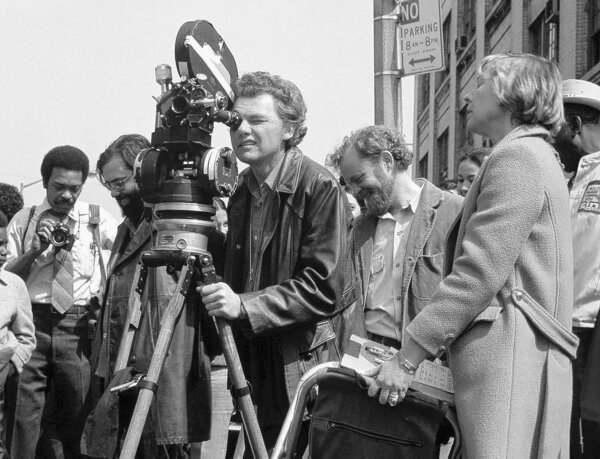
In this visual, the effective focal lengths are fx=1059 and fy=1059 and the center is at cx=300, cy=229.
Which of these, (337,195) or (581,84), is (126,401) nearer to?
(337,195)

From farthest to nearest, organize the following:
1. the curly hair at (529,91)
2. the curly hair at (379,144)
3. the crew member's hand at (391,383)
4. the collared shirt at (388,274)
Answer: the curly hair at (379,144), the collared shirt at (388,274), the curly hair at (529,91), the crew member's hand at (391,383)

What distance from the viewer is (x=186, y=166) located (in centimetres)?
395

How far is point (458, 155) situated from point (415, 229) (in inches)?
783

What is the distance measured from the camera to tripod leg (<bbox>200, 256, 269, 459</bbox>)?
363cm

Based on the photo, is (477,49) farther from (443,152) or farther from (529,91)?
(529,91)

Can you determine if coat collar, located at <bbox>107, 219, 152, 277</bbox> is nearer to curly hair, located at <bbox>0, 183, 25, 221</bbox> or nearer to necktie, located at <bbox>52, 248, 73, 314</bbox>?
necktie, located at <bbox>52, 248, 73, 314</bbox>

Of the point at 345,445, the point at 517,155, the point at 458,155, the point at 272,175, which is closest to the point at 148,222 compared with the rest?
the point at 272,175

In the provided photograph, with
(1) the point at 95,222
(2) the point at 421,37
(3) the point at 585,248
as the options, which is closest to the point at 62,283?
(1) the point at 95,222

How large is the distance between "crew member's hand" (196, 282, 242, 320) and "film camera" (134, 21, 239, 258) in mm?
228

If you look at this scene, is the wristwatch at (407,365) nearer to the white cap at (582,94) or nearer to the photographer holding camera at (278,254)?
the photographer holding camera at (278,254)

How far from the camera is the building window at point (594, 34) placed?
14.1 metres

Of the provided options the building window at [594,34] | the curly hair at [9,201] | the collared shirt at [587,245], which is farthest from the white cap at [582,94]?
the building window at [594,34]

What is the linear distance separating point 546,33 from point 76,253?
12.6 metres

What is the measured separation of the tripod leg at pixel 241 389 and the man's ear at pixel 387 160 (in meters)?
1.52
